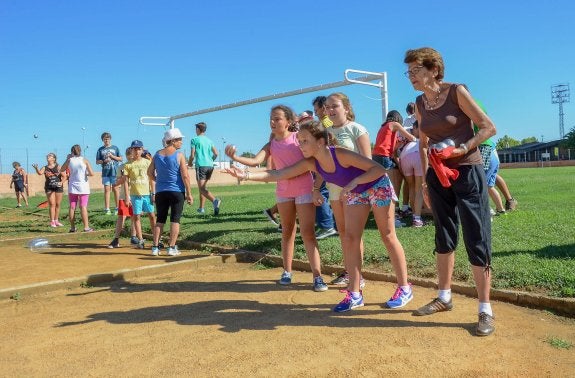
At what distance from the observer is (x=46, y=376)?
3217 millimetres

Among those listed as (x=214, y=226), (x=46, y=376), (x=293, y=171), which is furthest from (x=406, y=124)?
(x=46, y=376)

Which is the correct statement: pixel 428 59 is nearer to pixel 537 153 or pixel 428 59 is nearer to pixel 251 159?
pixel 251 159

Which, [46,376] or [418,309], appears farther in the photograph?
[418,309]

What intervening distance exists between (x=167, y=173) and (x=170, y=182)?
0.46 feet

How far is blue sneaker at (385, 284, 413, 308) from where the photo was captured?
4.39m

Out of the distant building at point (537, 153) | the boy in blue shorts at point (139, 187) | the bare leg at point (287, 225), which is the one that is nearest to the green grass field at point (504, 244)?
the bare leg at point (287, 225)

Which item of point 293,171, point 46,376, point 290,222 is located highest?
point 293,171

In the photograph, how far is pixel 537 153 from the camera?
293 ft

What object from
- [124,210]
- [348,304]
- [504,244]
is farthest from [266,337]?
[124,210]

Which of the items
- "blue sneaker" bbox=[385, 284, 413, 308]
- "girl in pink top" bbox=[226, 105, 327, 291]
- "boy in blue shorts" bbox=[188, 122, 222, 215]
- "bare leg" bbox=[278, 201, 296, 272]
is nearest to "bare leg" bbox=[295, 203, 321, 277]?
"girl in pink top" bbox=[226, 105, 327, 291]

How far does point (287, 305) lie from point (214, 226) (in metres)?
5.02

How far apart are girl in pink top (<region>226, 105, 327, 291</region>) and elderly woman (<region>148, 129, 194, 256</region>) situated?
2.41 meters

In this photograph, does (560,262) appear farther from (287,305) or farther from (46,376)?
(46,376)

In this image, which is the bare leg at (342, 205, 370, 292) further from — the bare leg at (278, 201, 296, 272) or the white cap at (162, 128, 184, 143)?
the white cap at (162, 128, 184, 143)
